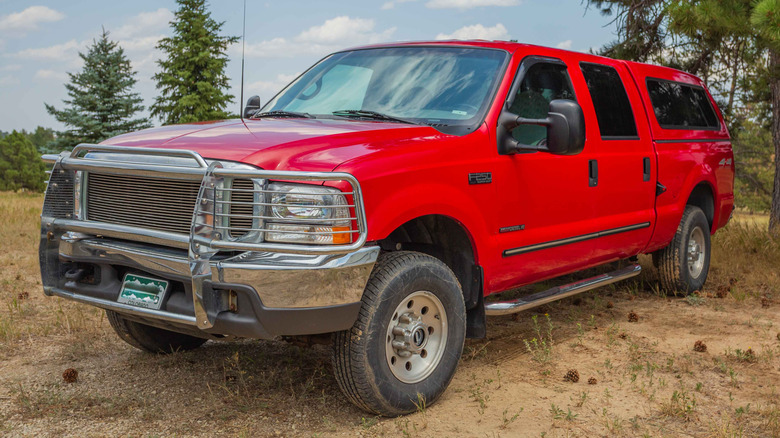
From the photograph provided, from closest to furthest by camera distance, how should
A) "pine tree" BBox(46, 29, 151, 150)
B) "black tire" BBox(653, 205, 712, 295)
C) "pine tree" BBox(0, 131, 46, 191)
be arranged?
"black tire" BBox(653, 205, 712, 295) < "pine tree" BBox(46, 29, 151, 150) < "pine tree" BBox(0, 131, 46, 191)

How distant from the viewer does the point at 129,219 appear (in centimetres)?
399

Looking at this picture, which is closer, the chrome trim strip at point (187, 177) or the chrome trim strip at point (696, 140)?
the chrome trim strip at point (187, 177)

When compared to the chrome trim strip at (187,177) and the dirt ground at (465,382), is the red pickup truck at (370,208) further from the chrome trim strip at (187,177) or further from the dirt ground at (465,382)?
the dirt ground at (465,382)

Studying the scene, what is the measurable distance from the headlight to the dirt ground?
107 centimetres

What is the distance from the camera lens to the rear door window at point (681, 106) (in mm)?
6574

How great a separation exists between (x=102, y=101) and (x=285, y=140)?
97.1ft

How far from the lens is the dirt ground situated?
3.95 meters

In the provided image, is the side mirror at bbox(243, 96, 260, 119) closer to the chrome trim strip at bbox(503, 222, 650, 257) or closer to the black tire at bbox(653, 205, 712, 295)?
the chrome trim strip at bbox(503, 222, 650, 257)

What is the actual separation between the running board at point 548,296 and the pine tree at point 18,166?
59.7 m

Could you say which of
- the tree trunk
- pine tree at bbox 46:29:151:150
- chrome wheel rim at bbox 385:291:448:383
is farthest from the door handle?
pine tree at bbox 46:29:151:150

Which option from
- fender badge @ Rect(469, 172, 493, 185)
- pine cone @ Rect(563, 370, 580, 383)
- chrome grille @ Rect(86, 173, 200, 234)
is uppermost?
fender badge @ Rect(469, 172, 493, 185)

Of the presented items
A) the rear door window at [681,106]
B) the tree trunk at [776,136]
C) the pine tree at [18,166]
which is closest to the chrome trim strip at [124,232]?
the rear door window at [681,106]

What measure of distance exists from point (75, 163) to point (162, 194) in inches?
24.7

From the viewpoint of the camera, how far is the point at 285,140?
377cm
